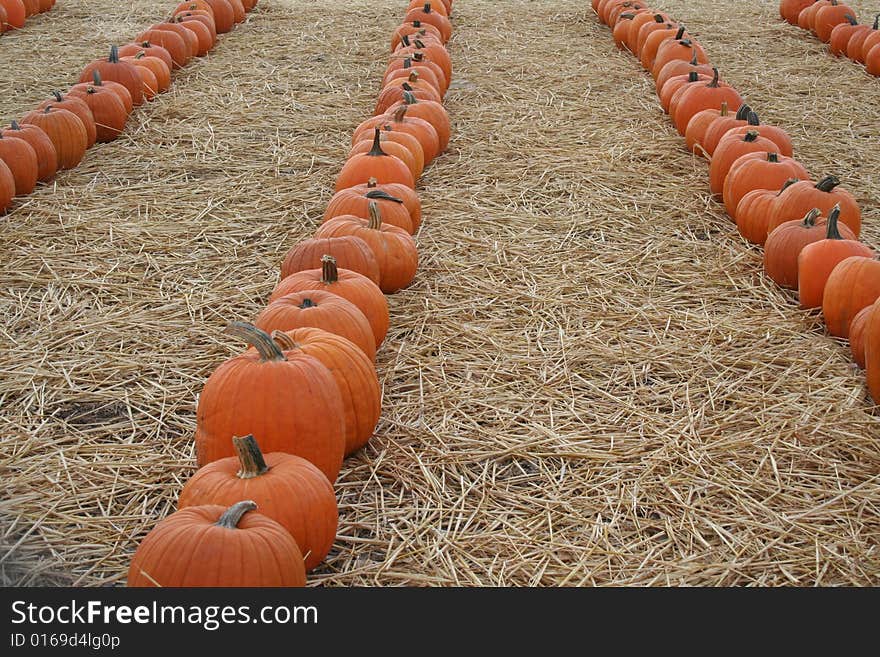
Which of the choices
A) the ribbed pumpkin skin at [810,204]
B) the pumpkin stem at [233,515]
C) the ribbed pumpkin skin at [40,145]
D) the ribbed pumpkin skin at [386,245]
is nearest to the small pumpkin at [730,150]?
the ribbed pumpkin skin at [810,204]

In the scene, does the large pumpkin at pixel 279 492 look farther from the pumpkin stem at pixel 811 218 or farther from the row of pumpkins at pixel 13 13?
the row of pumpkins at pixel 13 13

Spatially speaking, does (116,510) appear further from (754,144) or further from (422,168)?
(754,144)

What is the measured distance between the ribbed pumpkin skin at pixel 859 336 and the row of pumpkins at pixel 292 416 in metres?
1.78

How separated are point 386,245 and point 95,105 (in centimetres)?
321

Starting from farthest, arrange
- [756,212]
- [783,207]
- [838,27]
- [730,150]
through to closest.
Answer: [838,27], [730,150], [756,212], [783,207]

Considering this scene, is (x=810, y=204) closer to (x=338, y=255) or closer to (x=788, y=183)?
(x=788, y=183)

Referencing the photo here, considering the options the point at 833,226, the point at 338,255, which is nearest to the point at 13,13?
the point at 338,255

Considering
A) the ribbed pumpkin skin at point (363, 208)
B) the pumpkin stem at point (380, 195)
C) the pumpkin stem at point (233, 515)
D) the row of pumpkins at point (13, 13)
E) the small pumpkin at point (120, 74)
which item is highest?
the pumpkin stem at point (233, 515)

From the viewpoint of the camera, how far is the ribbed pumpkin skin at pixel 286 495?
103 inches

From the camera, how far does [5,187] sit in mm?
5273

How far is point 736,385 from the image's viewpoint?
3.77 meters

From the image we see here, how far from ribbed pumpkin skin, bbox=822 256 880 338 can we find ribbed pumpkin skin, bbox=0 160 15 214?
405cm

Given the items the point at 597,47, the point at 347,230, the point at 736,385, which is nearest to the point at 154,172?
the point at 347,230

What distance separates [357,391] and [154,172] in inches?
136
